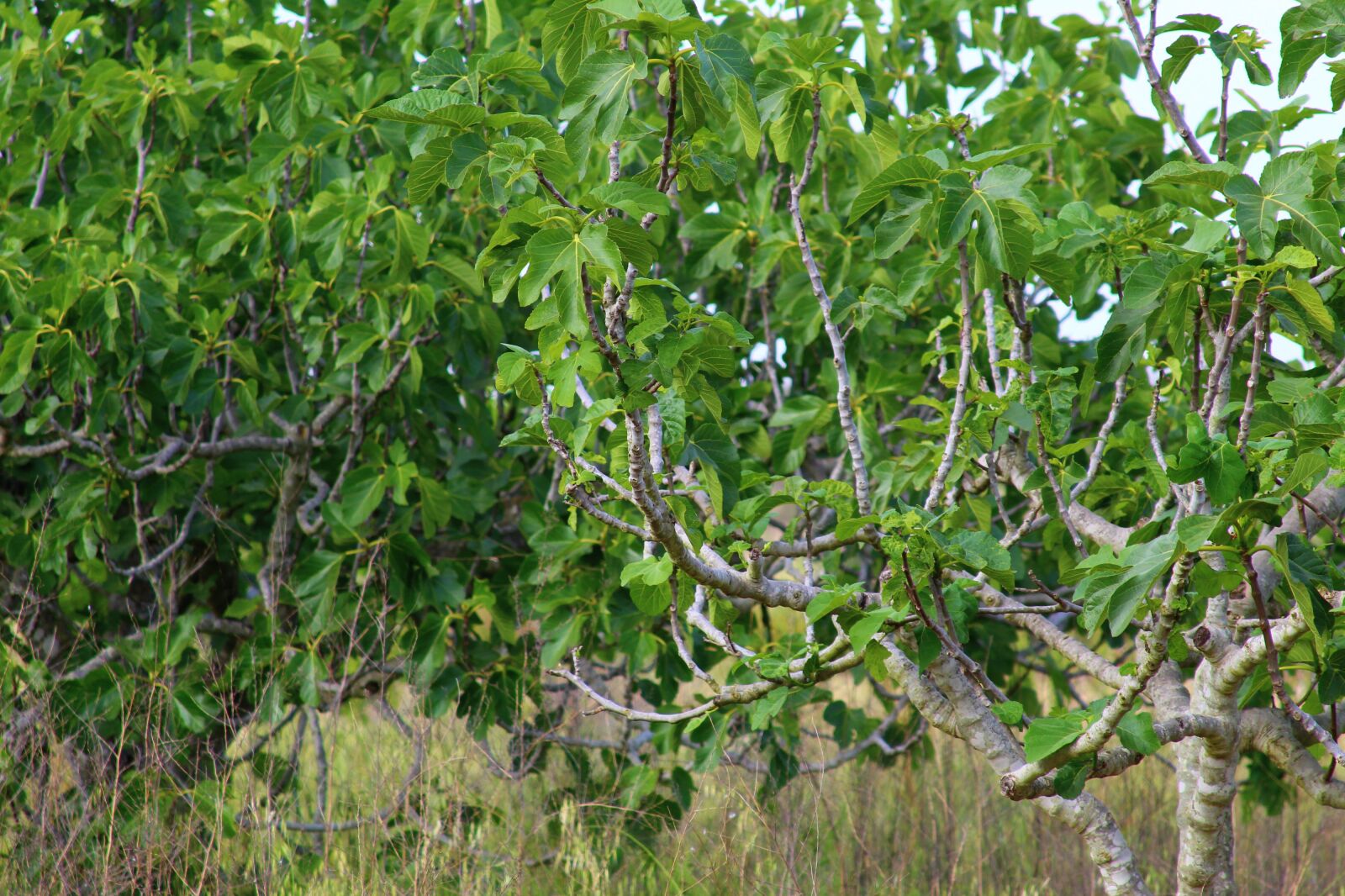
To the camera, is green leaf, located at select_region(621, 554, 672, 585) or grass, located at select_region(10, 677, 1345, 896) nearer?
green leaf, located at select_region(621, 554, 672, 585)

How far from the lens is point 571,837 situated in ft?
9.84

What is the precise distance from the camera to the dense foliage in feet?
4.92

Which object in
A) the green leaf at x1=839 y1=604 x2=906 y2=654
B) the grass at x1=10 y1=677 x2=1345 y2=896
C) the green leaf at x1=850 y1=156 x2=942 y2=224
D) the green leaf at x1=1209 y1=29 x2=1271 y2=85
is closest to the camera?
the green leaf at x1=839 y1=604 x2=906 y2=654

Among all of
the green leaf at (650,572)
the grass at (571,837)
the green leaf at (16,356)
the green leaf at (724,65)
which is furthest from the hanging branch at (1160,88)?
the green leaf at (16,356)

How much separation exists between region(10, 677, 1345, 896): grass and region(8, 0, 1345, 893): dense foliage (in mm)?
150

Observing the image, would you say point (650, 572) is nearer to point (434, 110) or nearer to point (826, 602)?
point (826, 602)

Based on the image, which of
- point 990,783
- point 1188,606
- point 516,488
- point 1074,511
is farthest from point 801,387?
point 1188,606

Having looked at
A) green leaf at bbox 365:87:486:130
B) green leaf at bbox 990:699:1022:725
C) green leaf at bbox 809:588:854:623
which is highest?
green leaf at bbox 365:87:486:130

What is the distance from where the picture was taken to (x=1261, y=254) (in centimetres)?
151

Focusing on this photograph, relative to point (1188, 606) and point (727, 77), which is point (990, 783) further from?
point (727, 77)

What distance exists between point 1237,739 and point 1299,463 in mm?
680

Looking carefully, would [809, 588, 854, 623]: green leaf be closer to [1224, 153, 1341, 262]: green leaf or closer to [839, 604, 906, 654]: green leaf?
[839, 604, 906, 654]: green leaf

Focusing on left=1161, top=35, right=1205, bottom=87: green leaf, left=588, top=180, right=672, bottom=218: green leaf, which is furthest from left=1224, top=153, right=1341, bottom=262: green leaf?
left=588, top=180, right=672, bottom=218: green leaf

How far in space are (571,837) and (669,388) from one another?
1.76 meters
